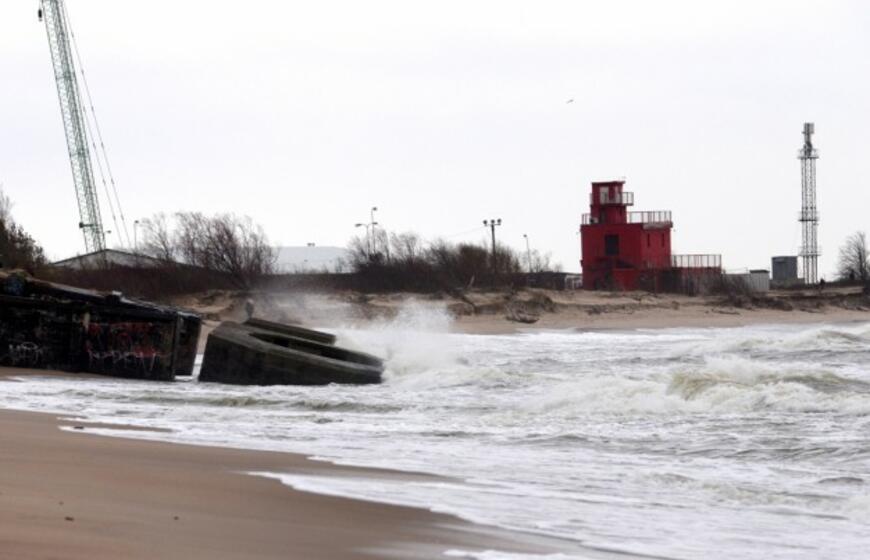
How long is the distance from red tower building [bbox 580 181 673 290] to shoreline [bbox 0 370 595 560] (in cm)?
6522

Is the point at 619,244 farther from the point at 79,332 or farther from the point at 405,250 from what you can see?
the point at 79,332

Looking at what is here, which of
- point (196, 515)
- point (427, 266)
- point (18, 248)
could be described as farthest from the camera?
point (427, 266)

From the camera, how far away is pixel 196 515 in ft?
30.9

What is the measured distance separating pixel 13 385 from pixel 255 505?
14.7 m

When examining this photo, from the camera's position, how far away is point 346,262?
267 ft

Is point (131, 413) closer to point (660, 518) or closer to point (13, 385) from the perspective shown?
point (13, 385)

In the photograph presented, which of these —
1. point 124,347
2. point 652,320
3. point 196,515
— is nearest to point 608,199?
point 652,320

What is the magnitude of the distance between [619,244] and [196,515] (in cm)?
7000

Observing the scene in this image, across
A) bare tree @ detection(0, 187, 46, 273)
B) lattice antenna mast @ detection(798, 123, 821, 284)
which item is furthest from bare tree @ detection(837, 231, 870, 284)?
bare tree @ detection(0, 187, 46, 273)

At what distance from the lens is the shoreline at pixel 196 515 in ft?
26.2

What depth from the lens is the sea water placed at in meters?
10.4

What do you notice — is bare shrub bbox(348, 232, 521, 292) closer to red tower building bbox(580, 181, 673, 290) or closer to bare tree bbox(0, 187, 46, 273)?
red tower building bbox(580, 181, 673, 290)

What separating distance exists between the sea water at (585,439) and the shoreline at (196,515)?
43 cm

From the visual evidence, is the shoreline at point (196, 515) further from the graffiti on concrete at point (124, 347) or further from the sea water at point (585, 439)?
the graffiti on concrete at point (124, 347)
